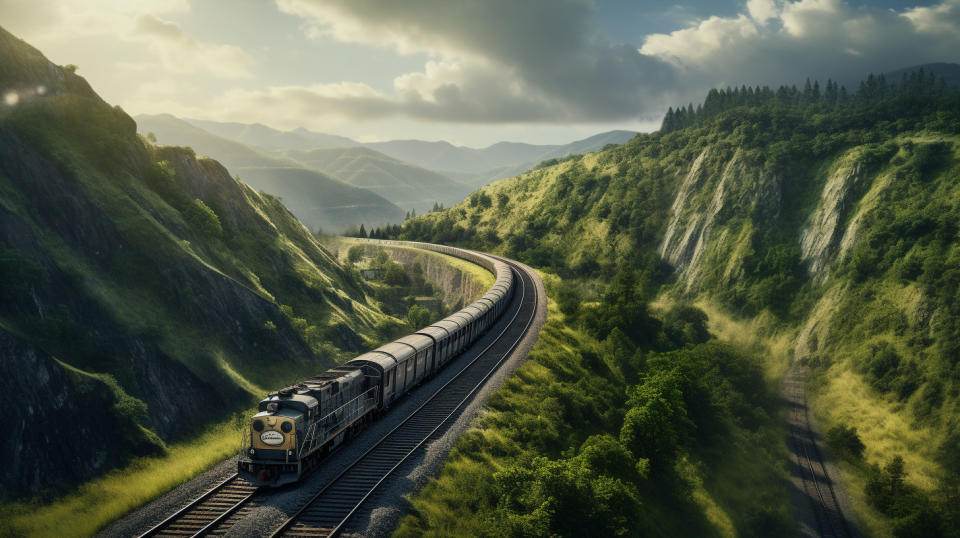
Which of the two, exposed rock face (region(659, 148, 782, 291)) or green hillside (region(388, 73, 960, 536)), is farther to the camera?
exposed rock face (region(659, 148, 782, 291))

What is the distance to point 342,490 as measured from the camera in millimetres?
21672

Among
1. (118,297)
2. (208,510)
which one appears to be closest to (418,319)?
(118,297)

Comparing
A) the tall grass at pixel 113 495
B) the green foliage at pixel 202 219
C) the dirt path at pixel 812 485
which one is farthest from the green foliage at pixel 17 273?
the dirt path at pixel 812 485

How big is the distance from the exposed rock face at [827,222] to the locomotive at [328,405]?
68.1 meters

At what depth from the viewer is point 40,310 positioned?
91.7ft

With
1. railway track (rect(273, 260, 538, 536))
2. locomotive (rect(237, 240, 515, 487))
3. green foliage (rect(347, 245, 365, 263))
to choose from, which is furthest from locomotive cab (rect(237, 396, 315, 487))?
green foliage (rect(347, 245, 365, 263))

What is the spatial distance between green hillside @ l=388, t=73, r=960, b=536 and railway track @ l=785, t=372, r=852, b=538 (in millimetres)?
1921

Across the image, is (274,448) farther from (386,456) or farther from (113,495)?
(113,495)

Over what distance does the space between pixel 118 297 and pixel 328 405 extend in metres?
19.5

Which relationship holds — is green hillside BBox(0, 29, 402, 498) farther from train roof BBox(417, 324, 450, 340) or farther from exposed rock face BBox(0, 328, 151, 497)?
train roof BBox(417, 324, 450, 340)

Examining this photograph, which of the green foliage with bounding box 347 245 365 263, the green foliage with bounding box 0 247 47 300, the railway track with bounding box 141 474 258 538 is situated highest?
the green foliage with bounding box 0 247 47 300

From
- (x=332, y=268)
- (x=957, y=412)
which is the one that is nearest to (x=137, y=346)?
(x=332, y=268)

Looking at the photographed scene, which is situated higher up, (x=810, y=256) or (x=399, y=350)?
(x=810, y=256)

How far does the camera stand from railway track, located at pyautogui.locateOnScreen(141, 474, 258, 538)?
61.0ft
